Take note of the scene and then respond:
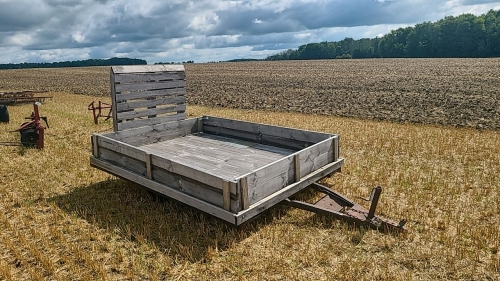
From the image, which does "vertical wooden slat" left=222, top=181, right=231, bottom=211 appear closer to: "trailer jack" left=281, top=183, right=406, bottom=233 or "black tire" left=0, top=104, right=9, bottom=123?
"trailer jack" left=281, top=183, right=406, bottom=233

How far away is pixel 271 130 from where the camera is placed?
302 inches

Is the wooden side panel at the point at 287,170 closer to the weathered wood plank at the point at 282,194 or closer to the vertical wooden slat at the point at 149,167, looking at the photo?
the weathered wood plank at the point at 282,194

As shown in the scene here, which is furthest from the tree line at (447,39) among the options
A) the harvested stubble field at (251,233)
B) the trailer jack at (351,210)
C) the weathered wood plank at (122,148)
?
the weathered wood plank at (122,148)

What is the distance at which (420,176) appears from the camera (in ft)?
25.1

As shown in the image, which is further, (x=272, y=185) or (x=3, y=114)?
(x=3, y=114)

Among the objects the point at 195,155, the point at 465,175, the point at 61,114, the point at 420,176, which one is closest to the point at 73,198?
the point at 195,155

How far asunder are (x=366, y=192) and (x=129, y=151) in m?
4.38

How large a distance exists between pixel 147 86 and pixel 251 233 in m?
4.93

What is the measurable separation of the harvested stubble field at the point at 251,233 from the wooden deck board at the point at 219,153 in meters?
0.85

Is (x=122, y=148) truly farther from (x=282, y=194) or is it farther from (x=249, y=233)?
(x=282, y=194)

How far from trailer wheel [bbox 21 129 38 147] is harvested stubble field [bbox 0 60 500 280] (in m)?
1.68

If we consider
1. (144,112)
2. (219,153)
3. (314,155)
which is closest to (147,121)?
(144,112)

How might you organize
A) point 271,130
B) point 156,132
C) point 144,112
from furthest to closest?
point 144,112 < point 156,132 < point 271,130

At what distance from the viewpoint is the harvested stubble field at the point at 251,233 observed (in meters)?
4.43
